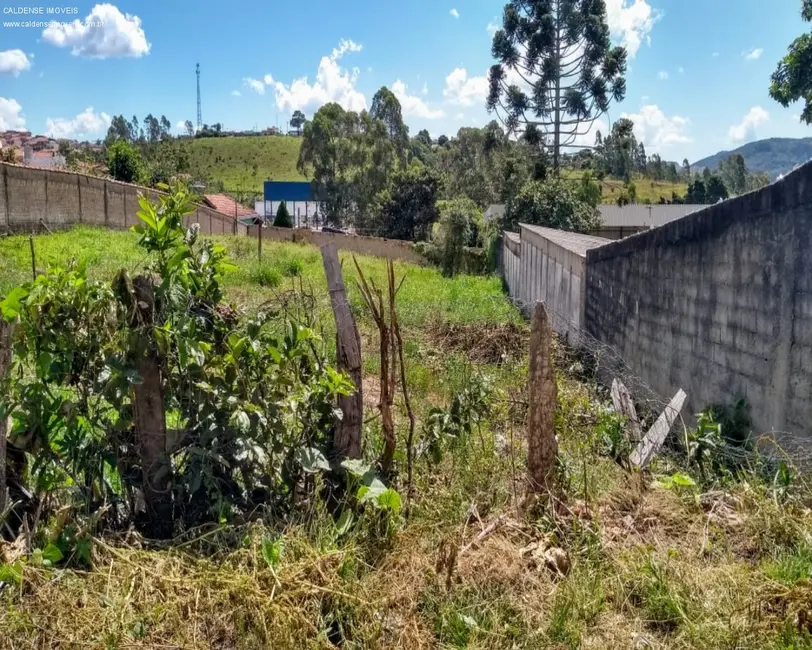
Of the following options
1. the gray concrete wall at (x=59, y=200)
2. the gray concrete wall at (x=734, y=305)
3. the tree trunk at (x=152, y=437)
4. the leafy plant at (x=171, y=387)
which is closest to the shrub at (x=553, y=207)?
the gray concrete wall at (x=59, y=200)

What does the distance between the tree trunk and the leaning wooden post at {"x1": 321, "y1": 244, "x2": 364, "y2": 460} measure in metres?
0.79

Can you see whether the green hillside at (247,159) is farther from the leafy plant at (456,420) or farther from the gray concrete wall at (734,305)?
the leafy plant at (456,420)

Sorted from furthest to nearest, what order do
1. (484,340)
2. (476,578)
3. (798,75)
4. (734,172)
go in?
(734,172) < (798,75) < (484,340) < (476,578)

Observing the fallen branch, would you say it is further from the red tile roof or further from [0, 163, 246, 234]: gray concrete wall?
the red tile roof

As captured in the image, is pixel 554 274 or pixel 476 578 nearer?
pixel 476 578

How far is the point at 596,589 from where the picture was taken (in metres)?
2.68

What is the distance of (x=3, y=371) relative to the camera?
2797 mm

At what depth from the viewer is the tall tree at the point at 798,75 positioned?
1609 centimetres

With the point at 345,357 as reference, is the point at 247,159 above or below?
above

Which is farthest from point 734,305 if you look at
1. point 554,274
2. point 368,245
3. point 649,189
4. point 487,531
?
point 649,189

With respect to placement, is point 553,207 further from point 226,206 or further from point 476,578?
point 226,206

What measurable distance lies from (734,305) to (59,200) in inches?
667

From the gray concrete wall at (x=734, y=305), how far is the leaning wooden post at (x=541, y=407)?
162 centimetres

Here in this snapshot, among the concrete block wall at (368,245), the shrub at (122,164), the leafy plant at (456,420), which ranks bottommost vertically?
the leafy plant at (456,420)
